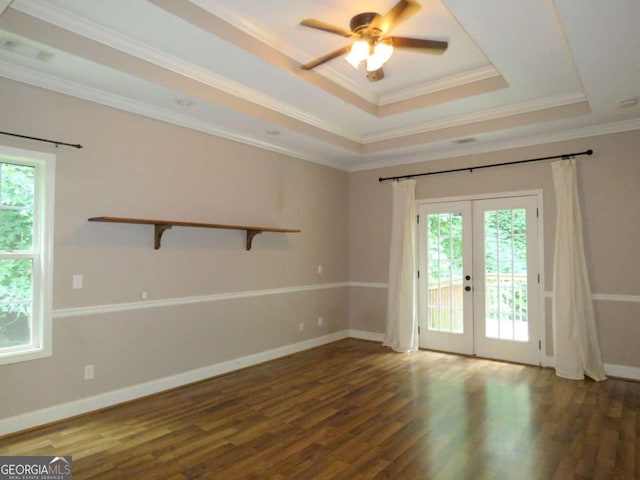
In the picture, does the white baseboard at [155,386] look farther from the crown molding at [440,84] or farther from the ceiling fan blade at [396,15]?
the ceiling fan blade at [396,15]

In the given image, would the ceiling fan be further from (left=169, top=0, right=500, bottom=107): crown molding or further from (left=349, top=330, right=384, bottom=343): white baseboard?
(left=349, top=330, right=384, bottom=343): white baseboard

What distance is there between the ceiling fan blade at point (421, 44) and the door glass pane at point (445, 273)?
316 cm

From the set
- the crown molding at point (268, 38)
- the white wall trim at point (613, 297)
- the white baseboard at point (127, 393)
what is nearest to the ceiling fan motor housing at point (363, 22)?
the crown molding at point (268, 38)

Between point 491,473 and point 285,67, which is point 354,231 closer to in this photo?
point 285,67

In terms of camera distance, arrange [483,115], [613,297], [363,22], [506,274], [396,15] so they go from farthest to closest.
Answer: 1. [506,274]
2. [483,115]
3. [613,297]
4. [363,22]
5. [396,15]

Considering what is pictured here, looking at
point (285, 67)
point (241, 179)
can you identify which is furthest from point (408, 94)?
point (241, 179)

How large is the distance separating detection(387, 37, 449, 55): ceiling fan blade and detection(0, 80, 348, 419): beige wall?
2.49 m

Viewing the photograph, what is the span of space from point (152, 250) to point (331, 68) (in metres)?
2.56

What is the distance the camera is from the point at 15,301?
10.8ft

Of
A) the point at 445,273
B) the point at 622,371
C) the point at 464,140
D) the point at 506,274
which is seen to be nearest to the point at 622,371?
the point at 622,371

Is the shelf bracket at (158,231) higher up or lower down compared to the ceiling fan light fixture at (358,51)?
lower down

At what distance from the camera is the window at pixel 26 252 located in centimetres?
324

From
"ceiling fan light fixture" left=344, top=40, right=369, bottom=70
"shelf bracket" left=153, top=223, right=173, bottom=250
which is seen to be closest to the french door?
"ceiling fan light fixture" left=344, top=40, right=369, bottom=70

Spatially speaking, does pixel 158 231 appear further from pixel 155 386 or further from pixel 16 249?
pixel 155 386
